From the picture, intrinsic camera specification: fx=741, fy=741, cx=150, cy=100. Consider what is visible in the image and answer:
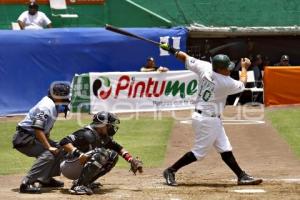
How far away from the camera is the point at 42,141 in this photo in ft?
27.9

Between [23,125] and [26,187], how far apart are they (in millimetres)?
764

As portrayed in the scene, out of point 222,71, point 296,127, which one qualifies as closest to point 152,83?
point 296,127

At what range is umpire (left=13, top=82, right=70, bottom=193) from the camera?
8.57 meters

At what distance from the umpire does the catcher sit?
7.3 inches

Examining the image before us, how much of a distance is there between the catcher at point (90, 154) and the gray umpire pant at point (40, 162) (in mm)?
139

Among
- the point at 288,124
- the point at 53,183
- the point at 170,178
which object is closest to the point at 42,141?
the point at 53,183

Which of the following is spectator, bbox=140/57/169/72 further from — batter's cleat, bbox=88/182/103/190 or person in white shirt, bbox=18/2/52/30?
batter's cleat, bbox=88/182/103/190

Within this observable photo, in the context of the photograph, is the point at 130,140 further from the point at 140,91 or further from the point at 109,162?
the point at 109,162

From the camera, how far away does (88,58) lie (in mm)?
19453

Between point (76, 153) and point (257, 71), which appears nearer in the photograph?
point (76, 153)

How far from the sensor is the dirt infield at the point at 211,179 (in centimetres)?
852

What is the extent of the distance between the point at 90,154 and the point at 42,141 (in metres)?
0.57

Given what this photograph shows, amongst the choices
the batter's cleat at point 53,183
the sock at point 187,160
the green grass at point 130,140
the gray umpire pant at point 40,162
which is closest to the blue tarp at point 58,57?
the green grass at point 130,140

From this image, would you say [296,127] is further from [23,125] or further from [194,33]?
[23,125]
